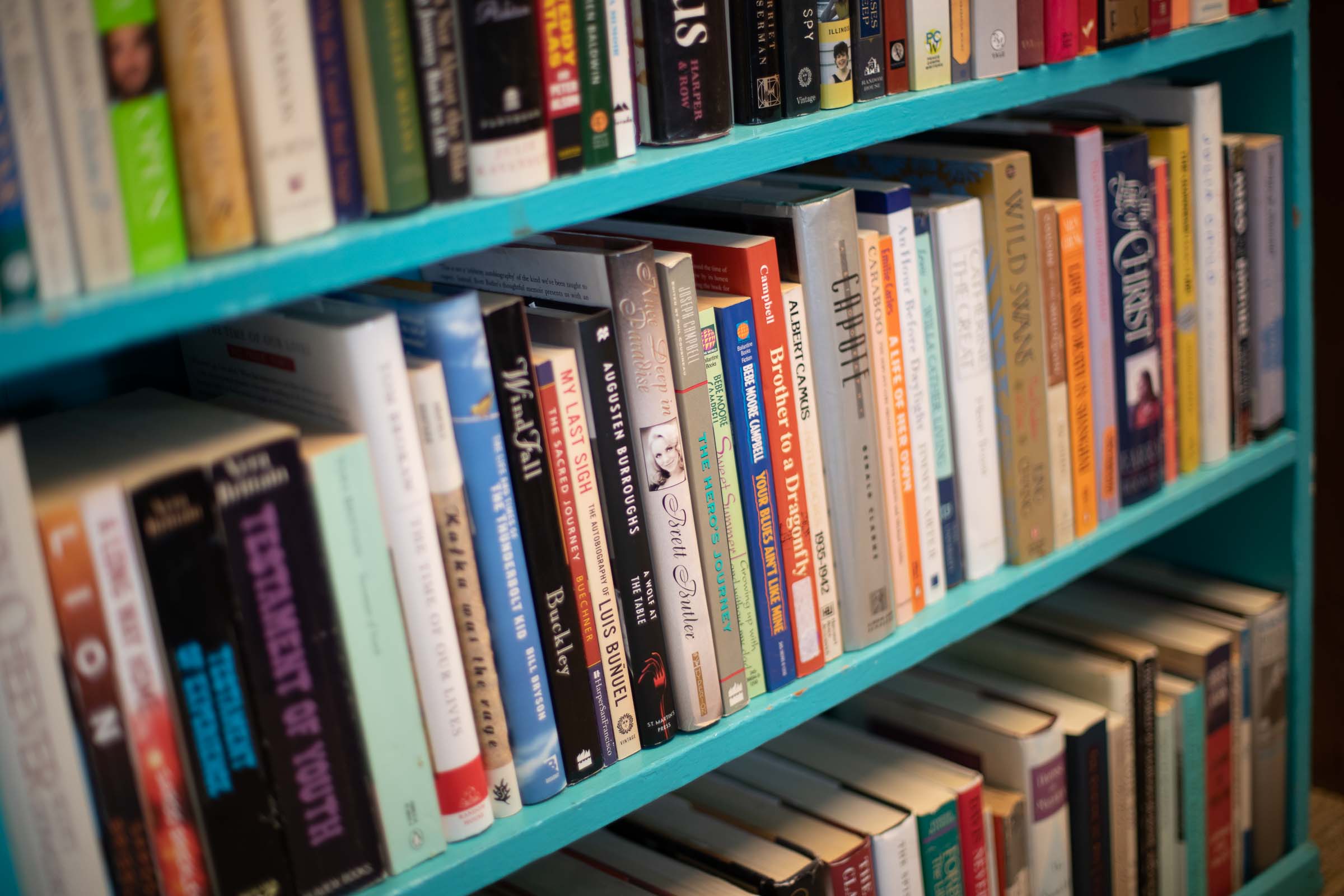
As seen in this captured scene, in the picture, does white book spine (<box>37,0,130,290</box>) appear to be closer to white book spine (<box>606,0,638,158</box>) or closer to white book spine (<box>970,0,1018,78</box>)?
white book spine (<box>606,0,638,158</box>)

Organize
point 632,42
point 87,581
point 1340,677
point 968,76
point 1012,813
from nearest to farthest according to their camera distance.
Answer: point 87,581 → point 632,42 → point 968,76 → point 1012,813 → point 1340,677

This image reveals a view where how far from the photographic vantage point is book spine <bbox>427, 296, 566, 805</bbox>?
2.30ft

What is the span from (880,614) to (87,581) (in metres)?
0.56

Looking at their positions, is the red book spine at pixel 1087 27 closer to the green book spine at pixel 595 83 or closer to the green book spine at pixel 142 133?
the green book spine at pixel 595 83

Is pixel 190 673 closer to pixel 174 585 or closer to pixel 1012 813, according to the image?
pixel 174 585

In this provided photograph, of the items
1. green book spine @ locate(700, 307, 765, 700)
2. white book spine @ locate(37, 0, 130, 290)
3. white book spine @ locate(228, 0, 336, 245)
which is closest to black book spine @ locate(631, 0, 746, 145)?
green book spine @ locate(700, 307, 765, 700)

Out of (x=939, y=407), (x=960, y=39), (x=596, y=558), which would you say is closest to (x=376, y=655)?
(x=596, y=558)

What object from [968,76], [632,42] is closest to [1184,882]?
[968,76]

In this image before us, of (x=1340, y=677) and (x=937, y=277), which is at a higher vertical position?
(x=937, y=277)

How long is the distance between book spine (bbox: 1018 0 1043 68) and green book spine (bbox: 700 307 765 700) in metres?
0.34

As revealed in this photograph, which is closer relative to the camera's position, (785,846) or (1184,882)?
(785,846)

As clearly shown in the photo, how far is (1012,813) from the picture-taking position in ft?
3.49

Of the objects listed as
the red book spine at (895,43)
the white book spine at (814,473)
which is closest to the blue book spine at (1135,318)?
the red book spine at (895,43)

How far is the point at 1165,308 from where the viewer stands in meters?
1.09
